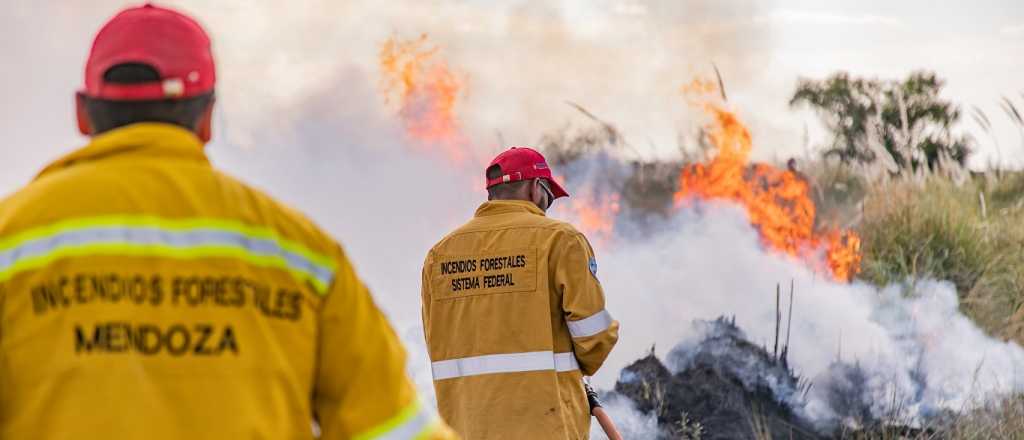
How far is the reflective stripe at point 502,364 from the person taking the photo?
4984 mm

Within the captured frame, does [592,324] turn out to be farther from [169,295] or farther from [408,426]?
[169,295]

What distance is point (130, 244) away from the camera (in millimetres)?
2086

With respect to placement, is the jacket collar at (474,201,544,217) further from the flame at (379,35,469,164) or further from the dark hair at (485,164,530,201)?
the flame at (379,35,469,164)

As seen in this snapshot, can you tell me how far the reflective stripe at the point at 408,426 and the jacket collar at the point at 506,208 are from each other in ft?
9.69

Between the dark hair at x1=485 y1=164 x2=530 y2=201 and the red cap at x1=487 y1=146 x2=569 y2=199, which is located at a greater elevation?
the red cap at x1=487 y1=146 x2=569 y2=199

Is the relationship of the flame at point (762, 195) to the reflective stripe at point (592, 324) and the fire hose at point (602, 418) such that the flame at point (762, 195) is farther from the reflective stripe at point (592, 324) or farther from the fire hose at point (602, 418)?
the reflective stripe at point (592, 324)

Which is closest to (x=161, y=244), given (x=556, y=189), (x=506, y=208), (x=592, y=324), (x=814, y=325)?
(x=592, y=324)

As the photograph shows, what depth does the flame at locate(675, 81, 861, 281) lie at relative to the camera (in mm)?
9219

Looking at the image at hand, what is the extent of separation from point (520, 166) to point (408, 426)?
3136 millimetres

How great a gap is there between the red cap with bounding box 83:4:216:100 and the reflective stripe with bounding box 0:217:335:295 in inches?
9.4

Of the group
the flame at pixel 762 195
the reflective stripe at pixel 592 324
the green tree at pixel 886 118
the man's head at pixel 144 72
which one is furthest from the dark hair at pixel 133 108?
the green tree at pixel 886 118

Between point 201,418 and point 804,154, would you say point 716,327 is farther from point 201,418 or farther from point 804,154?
point 201,418

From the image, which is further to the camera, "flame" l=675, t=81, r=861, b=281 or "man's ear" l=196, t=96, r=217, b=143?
"flame" l=675, t=81, r=861, b=281

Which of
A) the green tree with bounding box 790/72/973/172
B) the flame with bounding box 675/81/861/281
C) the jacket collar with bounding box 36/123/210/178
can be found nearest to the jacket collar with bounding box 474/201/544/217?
the jacket collar with bounding box 36/123/210/178
